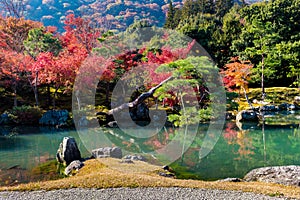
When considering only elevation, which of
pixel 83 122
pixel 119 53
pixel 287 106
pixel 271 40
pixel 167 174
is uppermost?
pixel 271 40

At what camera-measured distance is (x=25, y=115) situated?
22.6 m

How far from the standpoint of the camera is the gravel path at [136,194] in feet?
25.6

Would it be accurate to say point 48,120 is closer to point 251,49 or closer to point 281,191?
point 281,191

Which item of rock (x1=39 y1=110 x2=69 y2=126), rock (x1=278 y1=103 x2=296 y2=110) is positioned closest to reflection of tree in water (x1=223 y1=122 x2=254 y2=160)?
rock (x1=278 y1=103 x2=296 y2=110)

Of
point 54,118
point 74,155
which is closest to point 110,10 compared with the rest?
point 54,118

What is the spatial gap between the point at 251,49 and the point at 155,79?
16.0 metres

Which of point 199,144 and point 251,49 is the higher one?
point 251,49

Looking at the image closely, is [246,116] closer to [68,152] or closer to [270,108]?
[270,108]

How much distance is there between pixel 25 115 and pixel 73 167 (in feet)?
41.4

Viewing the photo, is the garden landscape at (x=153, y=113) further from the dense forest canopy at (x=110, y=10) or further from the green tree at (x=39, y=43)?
the dense forest canopy at (x=110, y=10)

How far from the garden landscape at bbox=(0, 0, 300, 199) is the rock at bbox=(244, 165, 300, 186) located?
0.11 feet

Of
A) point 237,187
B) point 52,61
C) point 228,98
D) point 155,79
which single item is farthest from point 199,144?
point 52,61

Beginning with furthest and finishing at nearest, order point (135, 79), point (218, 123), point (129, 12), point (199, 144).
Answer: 1. point (129, 12)
2. point (135, 79)
3. point (218, 123)
4. point (199, 144)

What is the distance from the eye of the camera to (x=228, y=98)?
50.9ft
